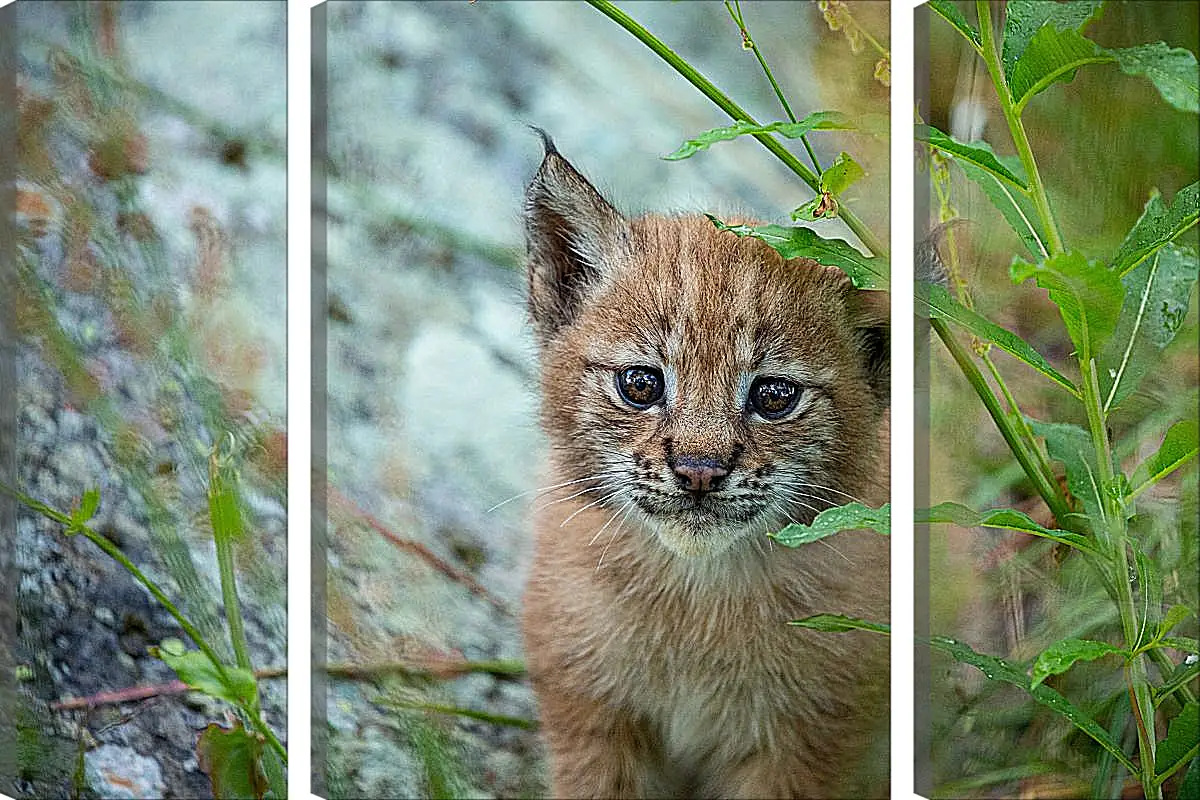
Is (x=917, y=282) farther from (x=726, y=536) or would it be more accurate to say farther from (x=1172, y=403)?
(x=726, y=536)

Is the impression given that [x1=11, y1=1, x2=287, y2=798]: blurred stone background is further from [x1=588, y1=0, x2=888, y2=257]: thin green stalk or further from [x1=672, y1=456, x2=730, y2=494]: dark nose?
[x1=672, y1=456, x2=730, y2=494]: dark nose

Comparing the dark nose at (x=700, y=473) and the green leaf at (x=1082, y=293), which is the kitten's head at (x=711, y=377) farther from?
the green leaf at (x=1082, y=293)

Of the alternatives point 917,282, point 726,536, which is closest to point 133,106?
point 726,536

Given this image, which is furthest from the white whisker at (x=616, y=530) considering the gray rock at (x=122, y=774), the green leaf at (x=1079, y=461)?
the gray rock at (x=122, y=774)

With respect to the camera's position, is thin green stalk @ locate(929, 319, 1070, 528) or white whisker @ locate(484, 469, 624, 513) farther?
white whisker @ locate(484, 469, 624, 513)

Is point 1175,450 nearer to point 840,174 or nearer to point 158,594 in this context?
point 840,174

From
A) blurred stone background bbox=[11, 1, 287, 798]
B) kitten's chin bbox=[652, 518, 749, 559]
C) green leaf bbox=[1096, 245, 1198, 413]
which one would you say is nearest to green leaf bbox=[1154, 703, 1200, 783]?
green leaf bbox=[1096, 245, 1198, 413]
